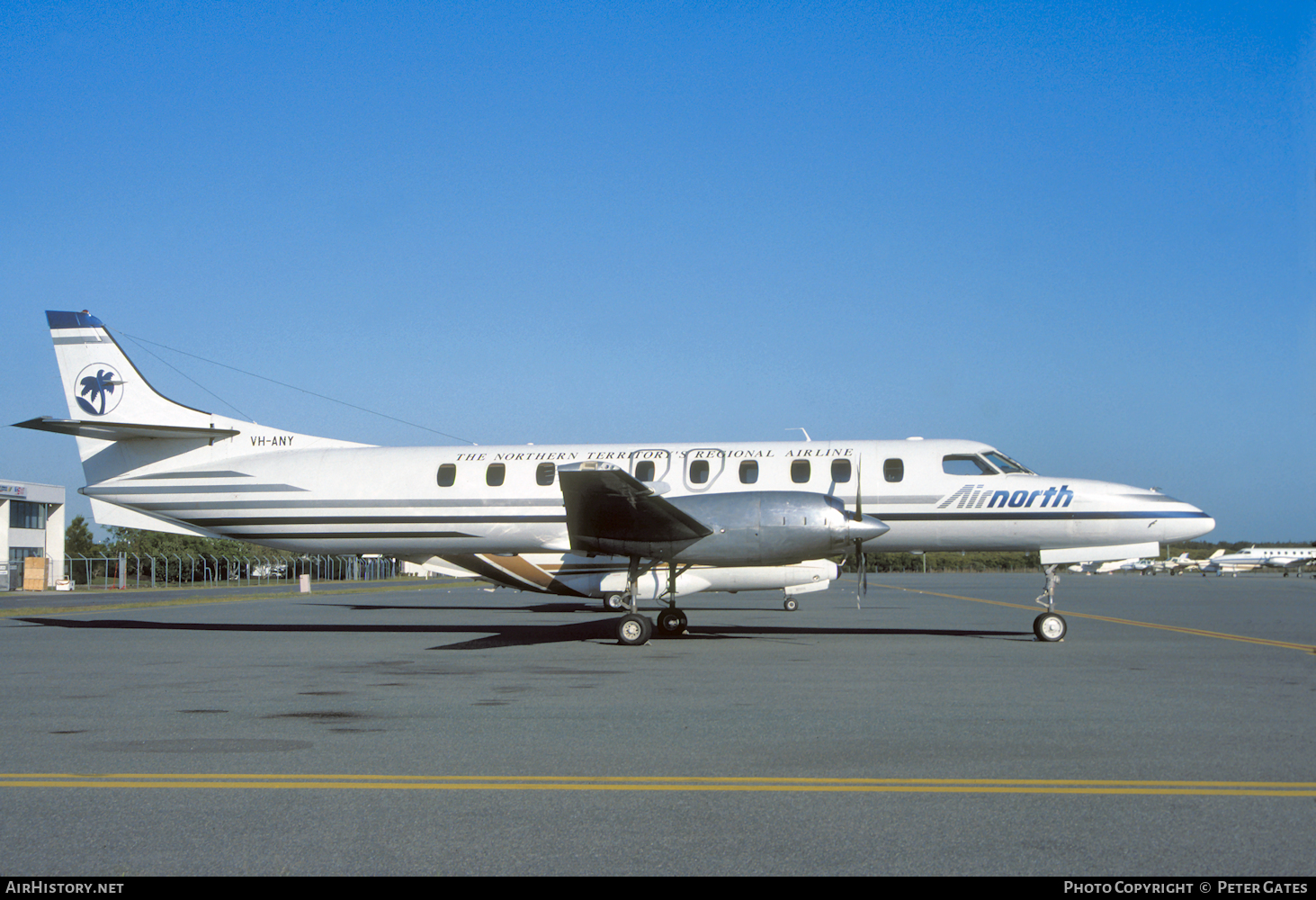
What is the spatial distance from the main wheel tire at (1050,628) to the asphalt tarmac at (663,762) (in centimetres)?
139

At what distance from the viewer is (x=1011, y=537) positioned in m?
17.4

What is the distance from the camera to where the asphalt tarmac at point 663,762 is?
15.1 ft

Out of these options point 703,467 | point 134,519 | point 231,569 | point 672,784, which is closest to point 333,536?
point 134,519

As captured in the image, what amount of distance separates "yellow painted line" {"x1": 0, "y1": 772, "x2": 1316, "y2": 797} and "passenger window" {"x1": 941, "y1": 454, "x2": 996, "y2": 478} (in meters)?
11.7

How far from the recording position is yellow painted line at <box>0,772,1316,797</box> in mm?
5816

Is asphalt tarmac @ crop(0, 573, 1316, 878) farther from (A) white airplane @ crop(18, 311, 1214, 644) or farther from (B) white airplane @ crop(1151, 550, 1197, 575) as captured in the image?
(B) white airplane @ crop(1151, 550, 1197, 575)

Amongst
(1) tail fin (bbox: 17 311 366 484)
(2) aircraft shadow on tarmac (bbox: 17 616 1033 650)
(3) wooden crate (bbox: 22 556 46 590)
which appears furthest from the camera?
(3) wooden crate (bbox: 22 556 46 590)

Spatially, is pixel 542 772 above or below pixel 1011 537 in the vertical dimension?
below

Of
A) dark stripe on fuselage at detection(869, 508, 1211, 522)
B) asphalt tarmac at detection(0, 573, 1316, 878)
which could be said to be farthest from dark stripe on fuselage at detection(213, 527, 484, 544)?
dark stripe on fuselage at detection(869, 508, 1211, 522)

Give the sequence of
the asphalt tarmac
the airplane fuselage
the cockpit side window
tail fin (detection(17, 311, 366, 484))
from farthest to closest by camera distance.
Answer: tail fin (detection(17, 311, 366, 484)) < the cockpit side window < the airplane fuselage < the asphalt tarmac

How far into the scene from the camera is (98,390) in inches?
790

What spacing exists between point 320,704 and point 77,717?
2.00 meters
